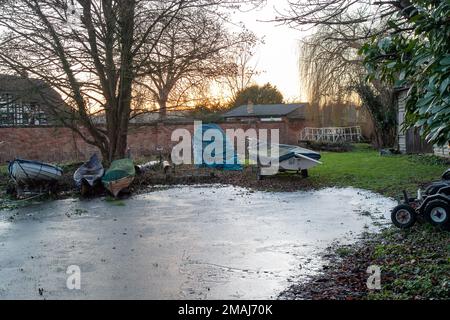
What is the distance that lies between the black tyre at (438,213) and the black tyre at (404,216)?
0.25 meters

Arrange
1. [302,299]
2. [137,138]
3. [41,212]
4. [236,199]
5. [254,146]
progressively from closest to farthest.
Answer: [302,299]
[41,212]
[236,199]
[254,146]
[137,138]

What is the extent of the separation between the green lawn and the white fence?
36.9 feet

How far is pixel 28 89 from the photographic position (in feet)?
46.1

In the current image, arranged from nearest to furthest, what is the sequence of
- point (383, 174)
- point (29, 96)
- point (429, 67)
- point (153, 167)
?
1. point (429, 67)
2. point (383, 174)
3. point (29, 96)
4. point (153, 167)

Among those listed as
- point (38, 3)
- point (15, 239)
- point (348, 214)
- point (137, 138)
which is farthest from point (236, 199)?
point (137, 138)

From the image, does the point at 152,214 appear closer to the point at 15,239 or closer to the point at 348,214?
the point at 15,239

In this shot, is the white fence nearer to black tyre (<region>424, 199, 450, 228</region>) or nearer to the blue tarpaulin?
the blue tarpaulin

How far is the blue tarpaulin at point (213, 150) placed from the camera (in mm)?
16781

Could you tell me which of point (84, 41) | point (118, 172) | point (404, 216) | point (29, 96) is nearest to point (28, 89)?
point (29, 96)

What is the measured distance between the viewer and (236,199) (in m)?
11.1

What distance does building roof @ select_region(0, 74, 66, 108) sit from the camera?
14.1 metres

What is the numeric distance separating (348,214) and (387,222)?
1.07 metres

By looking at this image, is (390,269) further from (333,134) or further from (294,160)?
(333,134)

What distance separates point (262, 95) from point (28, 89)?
3305 centimetres
